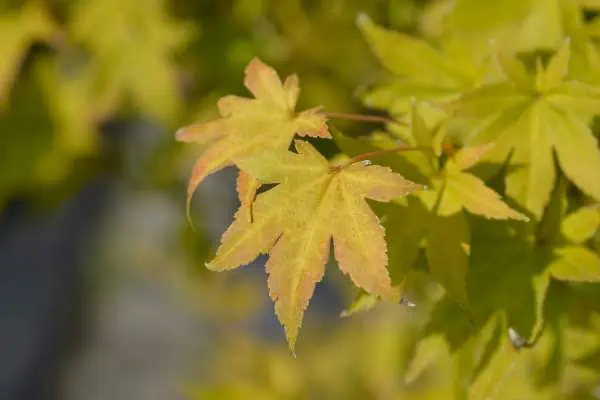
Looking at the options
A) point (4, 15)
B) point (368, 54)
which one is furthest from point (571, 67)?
point (4, 15)

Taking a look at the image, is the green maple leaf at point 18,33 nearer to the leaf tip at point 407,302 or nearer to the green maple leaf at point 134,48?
the green maple leaf at point 134,48

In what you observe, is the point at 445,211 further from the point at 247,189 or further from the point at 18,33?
the point at 18,33

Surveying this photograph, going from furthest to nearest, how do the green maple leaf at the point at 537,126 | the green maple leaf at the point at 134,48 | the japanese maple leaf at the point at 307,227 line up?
the green maple leaf at the point at 134,48
the green maple leaf at the point at 537,126
the japanese maple leaf at the point at 307,227

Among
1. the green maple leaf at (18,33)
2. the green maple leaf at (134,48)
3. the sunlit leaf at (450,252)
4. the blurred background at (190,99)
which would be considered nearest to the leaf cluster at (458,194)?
the sunlit leaf at (450,252)

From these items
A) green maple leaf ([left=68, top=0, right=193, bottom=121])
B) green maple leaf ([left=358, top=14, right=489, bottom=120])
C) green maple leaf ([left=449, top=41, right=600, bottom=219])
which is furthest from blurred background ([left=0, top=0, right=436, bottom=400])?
green maple leaf ([left=449, top=41, right=600, bottom=219])

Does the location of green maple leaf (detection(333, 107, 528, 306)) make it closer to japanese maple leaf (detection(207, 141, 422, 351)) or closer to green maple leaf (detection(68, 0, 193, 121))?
japanese maple leaf (detection(207, 141, 422, 351))

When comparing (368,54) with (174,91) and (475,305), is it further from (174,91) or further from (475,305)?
(475,305)
